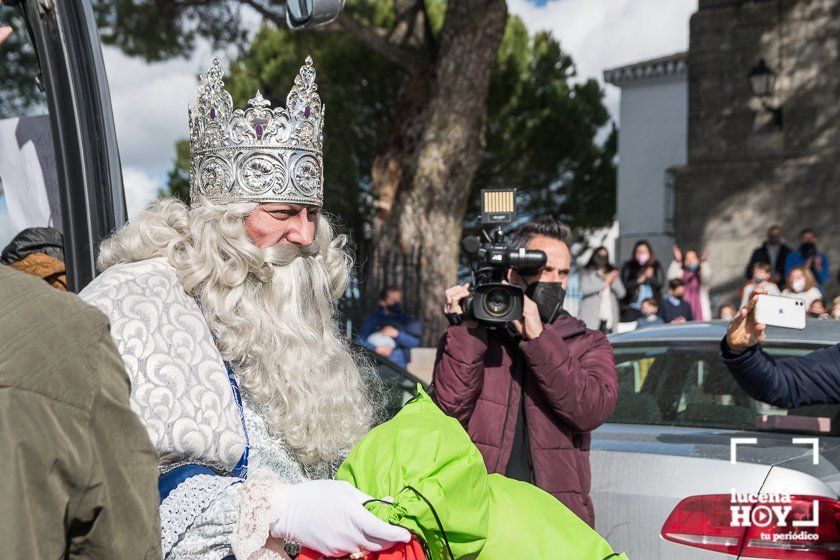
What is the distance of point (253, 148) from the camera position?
Answer: 2311 millimetres

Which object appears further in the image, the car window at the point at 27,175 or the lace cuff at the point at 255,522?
the car window at the point at 27,175

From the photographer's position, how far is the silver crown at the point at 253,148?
7.46 feet

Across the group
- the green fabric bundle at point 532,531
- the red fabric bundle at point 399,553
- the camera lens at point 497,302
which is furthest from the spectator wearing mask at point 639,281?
the red fabric bundle at point 399,553

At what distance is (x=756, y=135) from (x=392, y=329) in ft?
26.0

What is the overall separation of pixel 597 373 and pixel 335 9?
4.63 feet

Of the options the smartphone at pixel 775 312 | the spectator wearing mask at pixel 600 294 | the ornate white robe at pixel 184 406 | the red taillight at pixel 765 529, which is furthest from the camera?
the spectator wearing mask at pixel 600 294

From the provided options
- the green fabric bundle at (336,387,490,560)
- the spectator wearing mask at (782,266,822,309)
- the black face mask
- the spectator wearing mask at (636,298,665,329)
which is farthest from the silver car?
the spectator wearing mask at (782,266,822,309)

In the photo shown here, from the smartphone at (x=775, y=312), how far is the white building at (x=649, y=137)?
21.8m

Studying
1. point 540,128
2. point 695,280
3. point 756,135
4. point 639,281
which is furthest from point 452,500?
point 540,128

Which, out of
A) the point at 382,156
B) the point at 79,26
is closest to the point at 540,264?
the point at 79,26

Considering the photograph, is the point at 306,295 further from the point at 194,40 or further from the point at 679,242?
the point at 679,242

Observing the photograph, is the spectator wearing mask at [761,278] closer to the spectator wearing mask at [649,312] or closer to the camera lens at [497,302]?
the spectator wearing mask at [649,312]

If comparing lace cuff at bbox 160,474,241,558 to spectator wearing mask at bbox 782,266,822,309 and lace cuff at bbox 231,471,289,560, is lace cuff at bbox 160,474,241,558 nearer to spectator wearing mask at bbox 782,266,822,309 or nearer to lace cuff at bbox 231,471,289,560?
lace cuff at bbox 231,471,289,560

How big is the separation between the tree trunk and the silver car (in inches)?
287
